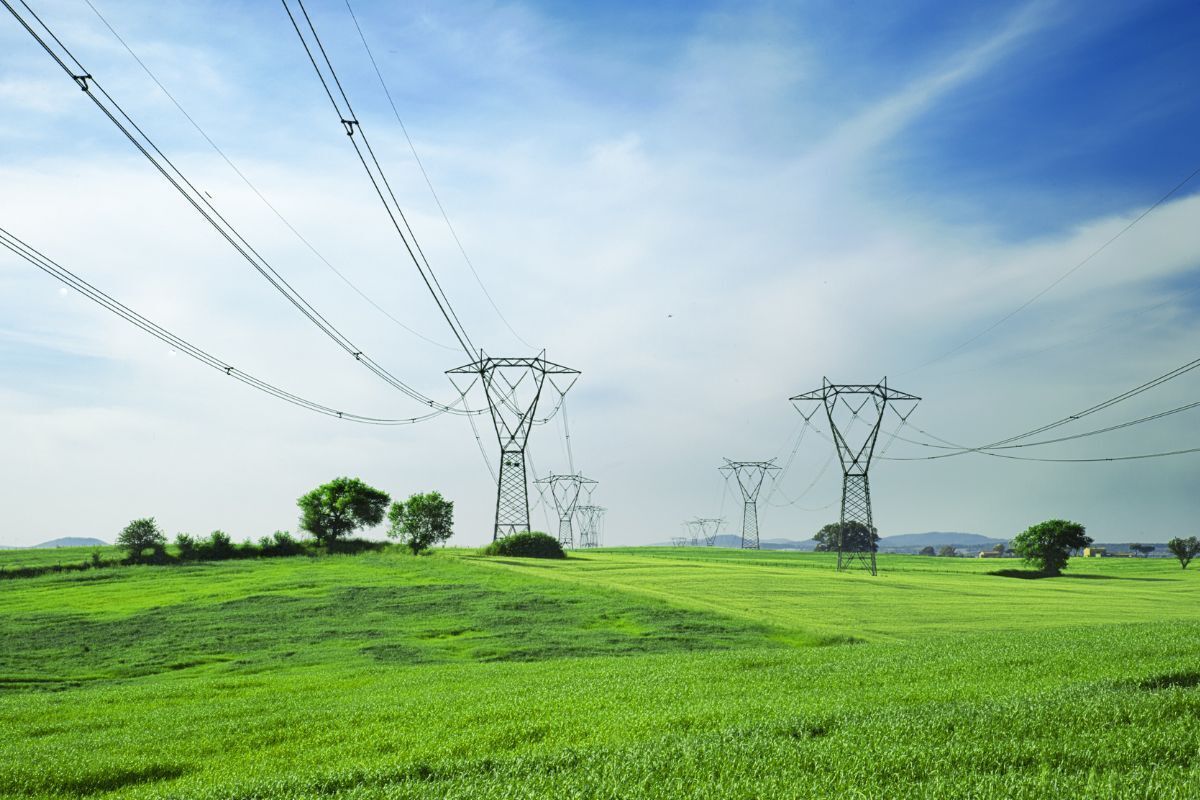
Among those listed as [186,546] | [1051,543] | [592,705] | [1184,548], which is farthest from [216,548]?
[1184,548]

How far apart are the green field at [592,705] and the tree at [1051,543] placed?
185ft

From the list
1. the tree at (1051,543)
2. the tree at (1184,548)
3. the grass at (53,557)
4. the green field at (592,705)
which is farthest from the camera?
the tree at (1184,548)

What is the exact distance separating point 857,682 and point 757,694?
7.17 feet

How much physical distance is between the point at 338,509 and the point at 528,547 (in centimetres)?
3371

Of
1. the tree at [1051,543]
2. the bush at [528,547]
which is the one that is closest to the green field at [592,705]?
the bush at [528,547]

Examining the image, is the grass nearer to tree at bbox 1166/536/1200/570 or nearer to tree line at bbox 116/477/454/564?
tree line at bbox 116/477/454/564

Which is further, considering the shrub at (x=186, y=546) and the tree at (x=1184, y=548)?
the tree at (x=1184, y=548)

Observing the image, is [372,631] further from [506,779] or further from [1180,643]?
[1180,643]

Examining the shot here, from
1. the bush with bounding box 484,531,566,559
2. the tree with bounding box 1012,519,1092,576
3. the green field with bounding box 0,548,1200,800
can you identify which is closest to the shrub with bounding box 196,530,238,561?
the bush with bounding box 484,531,566,559

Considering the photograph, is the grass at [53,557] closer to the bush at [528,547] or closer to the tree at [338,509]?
the tree at [338,509]

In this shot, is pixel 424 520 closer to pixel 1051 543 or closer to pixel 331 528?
pixel 331 528

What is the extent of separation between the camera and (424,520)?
8981 centimetres

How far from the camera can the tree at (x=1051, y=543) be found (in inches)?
3413

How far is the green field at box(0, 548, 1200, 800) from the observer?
8148mm
